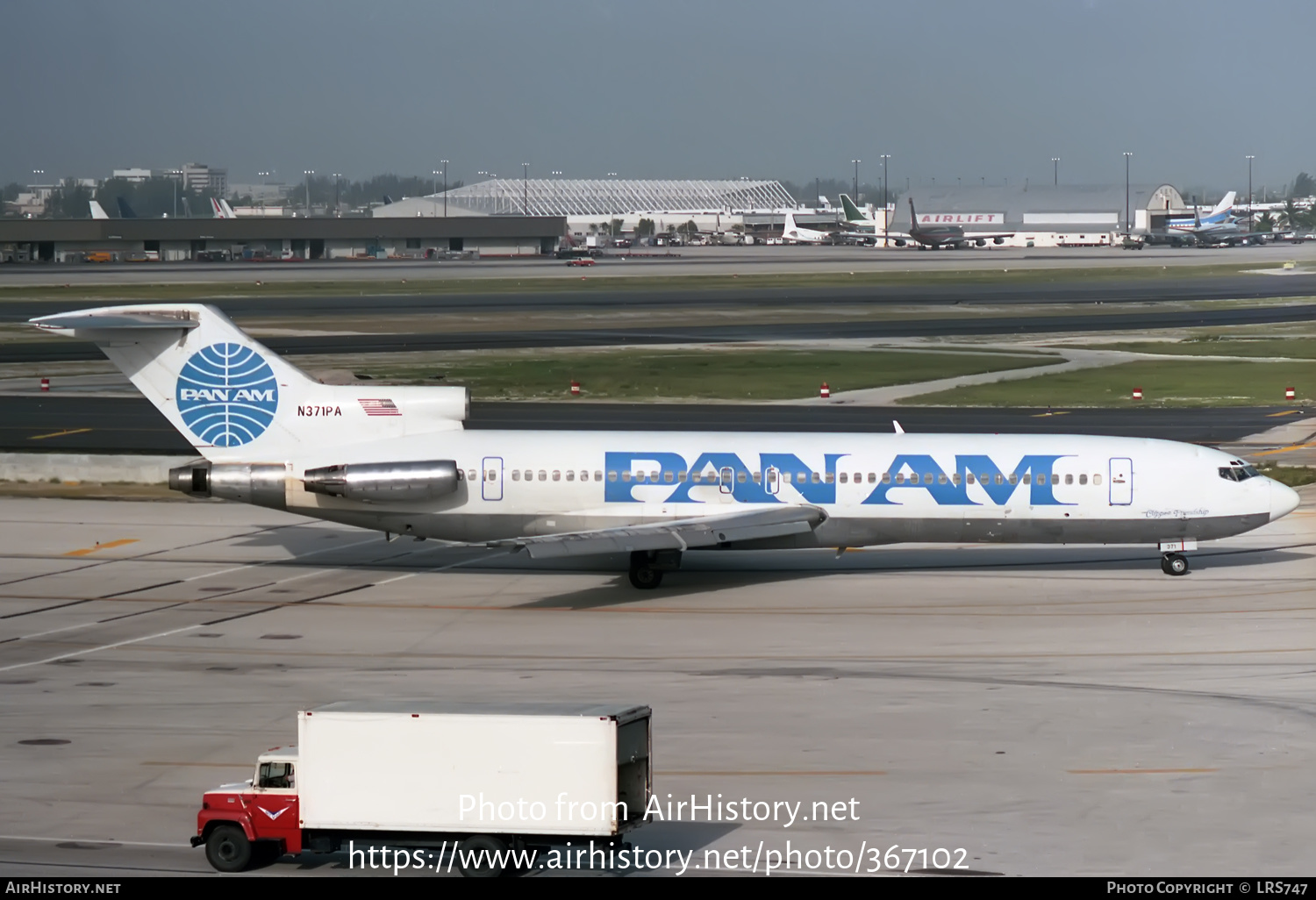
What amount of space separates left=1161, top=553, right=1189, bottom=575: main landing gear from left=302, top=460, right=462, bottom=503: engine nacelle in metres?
16.7

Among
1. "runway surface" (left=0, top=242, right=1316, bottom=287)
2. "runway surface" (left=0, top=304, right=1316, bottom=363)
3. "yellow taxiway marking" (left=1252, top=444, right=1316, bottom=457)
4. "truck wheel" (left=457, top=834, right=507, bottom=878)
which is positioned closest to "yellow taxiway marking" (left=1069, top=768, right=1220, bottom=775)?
"truck wheel" (left=457, top=834, right=507, bottom=878)

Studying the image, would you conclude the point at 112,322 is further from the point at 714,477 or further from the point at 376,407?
the point at 714,477

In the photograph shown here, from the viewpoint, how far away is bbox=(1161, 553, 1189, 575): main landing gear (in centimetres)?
3678

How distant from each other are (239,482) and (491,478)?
5.72 metres

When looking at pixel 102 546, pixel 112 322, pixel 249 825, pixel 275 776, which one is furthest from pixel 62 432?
pixel 249 825

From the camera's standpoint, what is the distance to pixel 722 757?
2256 centimetres

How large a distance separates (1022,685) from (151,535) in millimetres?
25306

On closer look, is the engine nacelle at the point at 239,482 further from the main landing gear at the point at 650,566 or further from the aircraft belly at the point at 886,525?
the main landing gear at the point at 650,566

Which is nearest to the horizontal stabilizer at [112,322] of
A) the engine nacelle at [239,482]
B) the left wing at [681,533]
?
the engine nacelle at [239,482]

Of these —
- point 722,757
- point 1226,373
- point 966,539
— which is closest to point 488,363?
point 1226,373

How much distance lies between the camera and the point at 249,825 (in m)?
17.4

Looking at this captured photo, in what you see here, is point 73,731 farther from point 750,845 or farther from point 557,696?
point 750,845

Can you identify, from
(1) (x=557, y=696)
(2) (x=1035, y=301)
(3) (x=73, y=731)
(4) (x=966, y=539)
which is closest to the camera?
(3) (x=73, y=731)

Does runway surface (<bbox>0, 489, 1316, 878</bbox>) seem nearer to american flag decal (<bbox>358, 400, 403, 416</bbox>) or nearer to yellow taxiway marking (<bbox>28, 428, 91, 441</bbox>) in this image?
american flag decal (<bbox>358, 400, 403, 416</bbox>)
